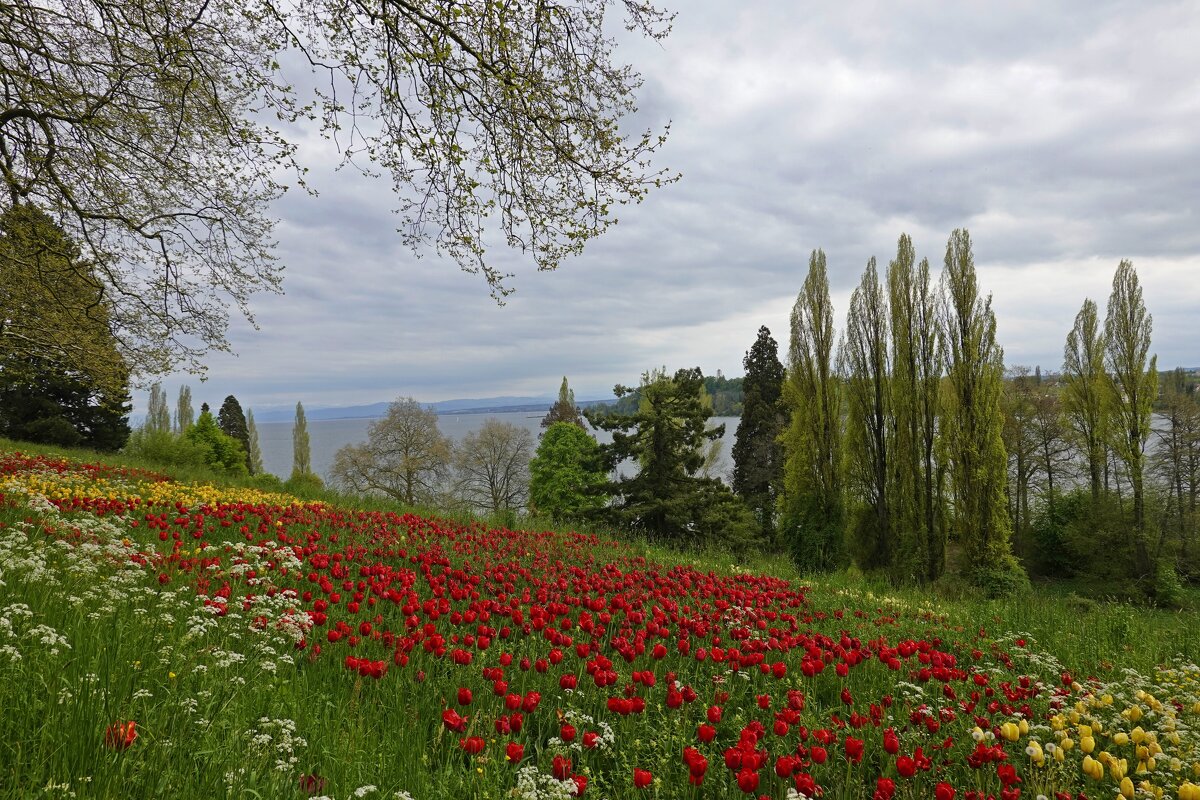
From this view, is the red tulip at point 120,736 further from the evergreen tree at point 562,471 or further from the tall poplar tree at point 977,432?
the evergreen tree at point 562,471

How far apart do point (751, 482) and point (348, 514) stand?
83.4 feet

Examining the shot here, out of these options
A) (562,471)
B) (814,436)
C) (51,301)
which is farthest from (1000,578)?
(51,301)

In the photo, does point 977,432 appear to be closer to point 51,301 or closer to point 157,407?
point 51,301

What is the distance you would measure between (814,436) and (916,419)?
11.4 ft

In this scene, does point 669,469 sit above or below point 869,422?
below

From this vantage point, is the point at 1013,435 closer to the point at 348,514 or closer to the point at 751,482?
the point at 751,482

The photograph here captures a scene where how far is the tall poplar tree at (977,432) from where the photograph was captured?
60.1 feet

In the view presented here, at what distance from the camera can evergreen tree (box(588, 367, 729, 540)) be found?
17438mm

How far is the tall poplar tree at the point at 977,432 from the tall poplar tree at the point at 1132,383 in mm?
6688

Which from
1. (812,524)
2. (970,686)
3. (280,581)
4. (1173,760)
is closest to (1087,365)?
(812,524)

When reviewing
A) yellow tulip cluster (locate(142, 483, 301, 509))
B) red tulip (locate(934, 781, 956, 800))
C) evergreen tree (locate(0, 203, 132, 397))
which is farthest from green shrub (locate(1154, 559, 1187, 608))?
evergreen tree (locate(0, 203, 132, 397))

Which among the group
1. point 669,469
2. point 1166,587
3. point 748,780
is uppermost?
point 748,780

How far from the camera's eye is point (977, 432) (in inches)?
727

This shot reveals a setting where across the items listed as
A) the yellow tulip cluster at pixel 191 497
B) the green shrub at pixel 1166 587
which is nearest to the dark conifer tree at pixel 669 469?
the yellow tulip cluster at pixel 191 497
